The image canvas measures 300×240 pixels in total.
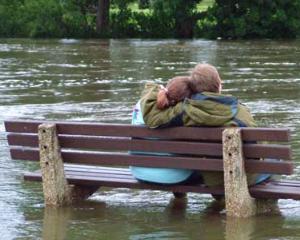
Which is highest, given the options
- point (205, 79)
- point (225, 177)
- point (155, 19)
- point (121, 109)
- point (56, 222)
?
point (205, 79)

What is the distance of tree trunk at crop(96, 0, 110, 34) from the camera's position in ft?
169

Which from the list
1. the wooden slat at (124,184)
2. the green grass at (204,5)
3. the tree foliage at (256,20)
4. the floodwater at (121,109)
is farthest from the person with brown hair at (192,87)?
the green grass at (204,5)

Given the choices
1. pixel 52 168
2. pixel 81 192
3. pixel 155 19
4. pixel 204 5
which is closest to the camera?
pixel 52 168

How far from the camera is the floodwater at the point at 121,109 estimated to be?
672 centimetres

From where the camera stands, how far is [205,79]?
22.2ft

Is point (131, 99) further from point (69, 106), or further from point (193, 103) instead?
point (193, 103)

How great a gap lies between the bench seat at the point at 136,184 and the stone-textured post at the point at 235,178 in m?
0.12

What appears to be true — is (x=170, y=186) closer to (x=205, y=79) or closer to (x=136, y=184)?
(x=136, y=184)

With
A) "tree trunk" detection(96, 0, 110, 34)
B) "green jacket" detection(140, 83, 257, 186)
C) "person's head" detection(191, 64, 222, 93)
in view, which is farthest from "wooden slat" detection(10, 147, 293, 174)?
"tree trunk" detection(96, 0, 110, 34)

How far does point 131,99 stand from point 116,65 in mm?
9393

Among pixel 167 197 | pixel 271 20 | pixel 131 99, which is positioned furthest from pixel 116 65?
pixel 271 20

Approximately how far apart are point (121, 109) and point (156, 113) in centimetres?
817

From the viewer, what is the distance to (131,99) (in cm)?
1648

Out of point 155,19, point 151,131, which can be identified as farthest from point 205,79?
point 155,19
